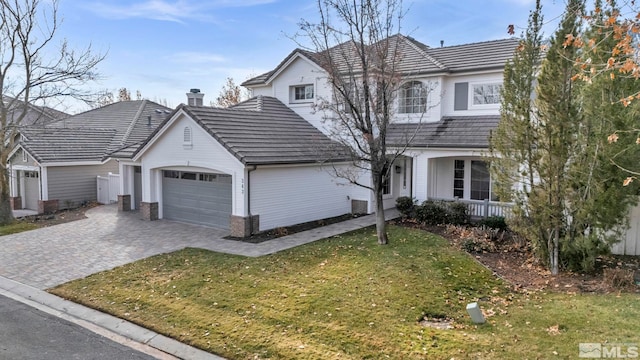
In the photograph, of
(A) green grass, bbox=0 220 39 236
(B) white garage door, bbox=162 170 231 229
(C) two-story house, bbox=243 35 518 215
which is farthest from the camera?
(C) two-story house, bbox=243 35 518 215

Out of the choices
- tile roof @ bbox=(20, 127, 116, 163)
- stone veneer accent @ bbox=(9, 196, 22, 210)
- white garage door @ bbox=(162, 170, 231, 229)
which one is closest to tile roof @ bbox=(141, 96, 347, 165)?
white garage door @ bbox=(162, 170, 231, 229)

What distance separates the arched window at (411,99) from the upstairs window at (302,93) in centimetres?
451

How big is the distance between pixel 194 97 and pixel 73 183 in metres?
8.81

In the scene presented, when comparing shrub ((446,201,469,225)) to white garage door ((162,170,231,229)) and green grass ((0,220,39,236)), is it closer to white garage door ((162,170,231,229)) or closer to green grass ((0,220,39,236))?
white garage door ((162,170,231,229))

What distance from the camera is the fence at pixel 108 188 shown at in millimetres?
24297

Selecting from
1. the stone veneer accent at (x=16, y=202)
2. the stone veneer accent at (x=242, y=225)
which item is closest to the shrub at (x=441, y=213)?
the stone veneer accent at (x=242, y=225)

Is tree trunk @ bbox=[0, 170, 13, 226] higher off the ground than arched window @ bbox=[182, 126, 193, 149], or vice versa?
arched window @ bbox=[182, 126, 193, 149]

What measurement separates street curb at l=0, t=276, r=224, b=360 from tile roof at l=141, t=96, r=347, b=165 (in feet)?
23.0

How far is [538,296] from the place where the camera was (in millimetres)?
9047

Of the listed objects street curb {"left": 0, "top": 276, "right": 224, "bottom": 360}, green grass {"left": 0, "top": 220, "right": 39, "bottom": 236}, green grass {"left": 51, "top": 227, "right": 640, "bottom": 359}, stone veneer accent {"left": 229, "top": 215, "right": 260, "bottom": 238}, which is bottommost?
street curb {"left": 0, "top": 276, "right": 224, "bottom": 360}

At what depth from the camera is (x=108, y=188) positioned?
80.6ft

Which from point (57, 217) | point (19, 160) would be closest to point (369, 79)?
point (57, 217)

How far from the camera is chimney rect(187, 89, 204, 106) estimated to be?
21.9 meters

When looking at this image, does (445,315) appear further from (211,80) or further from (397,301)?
(211,80)
